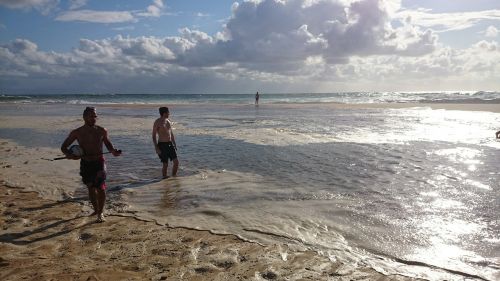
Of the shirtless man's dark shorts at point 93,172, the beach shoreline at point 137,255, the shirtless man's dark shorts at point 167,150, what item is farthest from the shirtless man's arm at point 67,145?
the shirtless man's dark shorts at point 167,150

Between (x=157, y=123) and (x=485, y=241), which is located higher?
(x=157, y=123)

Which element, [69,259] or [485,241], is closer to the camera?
[69,259]

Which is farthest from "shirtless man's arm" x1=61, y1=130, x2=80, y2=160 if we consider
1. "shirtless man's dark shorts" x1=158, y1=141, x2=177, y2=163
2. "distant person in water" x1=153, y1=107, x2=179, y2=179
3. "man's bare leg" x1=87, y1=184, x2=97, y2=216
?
"shirtless man's dark shorts" x1=158, y1=141, x2=177, y2=163

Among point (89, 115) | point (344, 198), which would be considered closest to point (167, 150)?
point (89, 115)

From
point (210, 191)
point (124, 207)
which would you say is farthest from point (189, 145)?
point (124, 207)

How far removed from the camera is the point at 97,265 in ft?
16.0

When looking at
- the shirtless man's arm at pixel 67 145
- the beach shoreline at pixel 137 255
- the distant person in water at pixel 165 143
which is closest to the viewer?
the beach shoreline at pixel 137 255

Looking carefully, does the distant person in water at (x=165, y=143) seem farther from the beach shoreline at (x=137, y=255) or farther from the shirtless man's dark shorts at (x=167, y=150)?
the beach shoreline at (x=137, y=255)

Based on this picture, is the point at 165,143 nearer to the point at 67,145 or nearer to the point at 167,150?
the point at 167,150

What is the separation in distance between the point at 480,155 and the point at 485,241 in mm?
8062

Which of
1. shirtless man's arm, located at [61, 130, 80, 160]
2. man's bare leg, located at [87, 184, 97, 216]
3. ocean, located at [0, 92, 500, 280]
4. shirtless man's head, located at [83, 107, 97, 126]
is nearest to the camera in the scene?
ocean, located at [0, 92, 500, 280]

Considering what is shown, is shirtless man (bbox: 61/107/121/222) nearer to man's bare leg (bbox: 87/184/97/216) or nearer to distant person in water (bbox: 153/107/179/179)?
man's bare leg (bbox: 87/184/97/216)

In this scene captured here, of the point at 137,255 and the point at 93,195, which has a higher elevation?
the point at 93,195

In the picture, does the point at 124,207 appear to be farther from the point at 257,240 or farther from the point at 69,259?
the point at 257,240
